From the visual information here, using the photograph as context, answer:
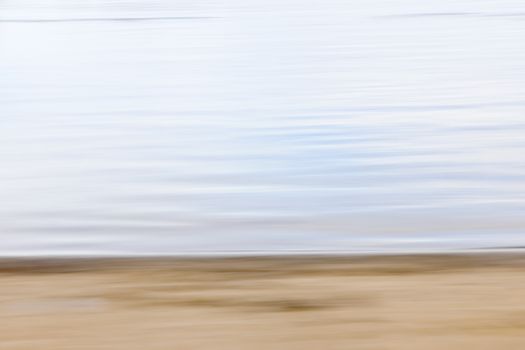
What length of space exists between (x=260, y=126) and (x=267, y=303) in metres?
1.05

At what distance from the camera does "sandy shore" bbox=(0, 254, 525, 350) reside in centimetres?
→ 166

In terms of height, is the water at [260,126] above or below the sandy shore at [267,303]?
above

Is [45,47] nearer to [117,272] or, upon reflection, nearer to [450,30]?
[450,30]

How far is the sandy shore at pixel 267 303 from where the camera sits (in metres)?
1.66

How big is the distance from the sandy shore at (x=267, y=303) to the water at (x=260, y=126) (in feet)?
0.28

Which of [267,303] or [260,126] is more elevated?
[260,126]

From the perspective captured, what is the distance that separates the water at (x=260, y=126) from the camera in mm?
2178

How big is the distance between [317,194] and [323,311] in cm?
59

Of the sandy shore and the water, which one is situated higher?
the water

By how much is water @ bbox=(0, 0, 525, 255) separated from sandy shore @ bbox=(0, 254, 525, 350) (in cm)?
8

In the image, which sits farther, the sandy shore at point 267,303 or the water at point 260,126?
the water at point 260,126

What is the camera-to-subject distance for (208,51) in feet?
11.5

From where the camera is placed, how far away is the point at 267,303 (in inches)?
71.6

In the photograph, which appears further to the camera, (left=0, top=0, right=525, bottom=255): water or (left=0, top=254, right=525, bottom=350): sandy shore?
(left=0, top=0, right=525, bottom=255): water
